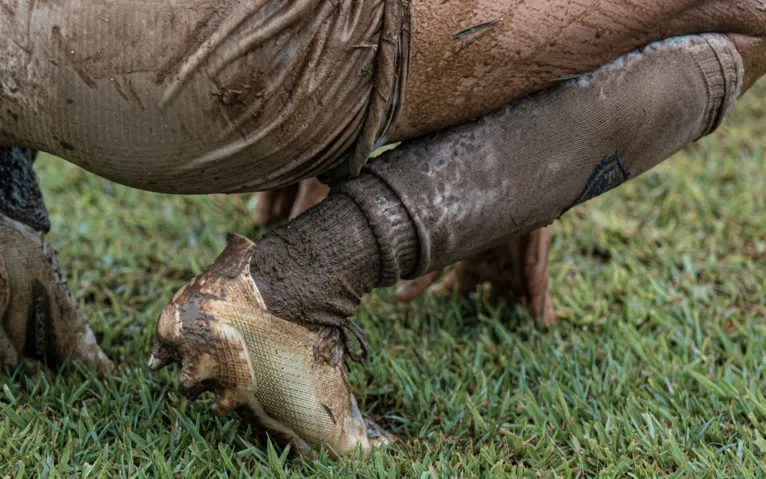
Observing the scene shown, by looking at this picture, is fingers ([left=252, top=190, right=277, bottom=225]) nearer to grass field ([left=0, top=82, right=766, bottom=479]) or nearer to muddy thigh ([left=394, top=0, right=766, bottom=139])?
grass field ([left=0, top=82, right=766, bottom=479])

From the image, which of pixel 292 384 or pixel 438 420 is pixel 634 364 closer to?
pixel 438 420

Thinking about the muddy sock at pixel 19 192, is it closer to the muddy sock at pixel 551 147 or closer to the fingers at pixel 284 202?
the muddy sock at pixel 551 147

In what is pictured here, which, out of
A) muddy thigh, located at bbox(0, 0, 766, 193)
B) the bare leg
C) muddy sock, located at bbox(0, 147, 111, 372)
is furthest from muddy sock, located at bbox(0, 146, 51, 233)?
the bare leg

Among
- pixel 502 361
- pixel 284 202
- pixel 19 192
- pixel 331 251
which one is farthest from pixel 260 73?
pixel 284 202

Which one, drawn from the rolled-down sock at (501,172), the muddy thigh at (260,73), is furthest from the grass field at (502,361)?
the muddy thigh at (260,73)

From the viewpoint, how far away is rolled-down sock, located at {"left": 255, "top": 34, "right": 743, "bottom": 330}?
5.35ft

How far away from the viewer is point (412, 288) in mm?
2445

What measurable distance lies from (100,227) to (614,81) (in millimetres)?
1818

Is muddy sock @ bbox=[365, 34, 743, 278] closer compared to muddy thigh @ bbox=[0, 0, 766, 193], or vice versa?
muddy thigh @ bbox=[0, 0, 766, 193]

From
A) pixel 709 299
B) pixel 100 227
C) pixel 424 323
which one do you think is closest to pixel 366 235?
pixel 424 323

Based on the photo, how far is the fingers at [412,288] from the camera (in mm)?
2439

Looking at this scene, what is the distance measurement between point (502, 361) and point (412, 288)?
0.37 meters

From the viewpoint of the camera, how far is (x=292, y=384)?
5.31 ft

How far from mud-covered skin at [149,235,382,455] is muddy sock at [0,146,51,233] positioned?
0.48 meters
